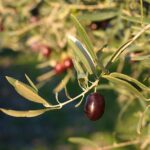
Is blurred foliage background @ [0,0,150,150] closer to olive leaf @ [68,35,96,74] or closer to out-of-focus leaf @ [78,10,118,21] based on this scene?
out-of-focus leaf @ [78,10,118,21]

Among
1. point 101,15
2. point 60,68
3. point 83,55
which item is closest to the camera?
point 83,55

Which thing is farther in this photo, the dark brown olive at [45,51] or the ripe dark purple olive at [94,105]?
the dark brown olive at [45,51]

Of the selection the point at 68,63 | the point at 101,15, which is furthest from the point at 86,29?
the point at 68,63

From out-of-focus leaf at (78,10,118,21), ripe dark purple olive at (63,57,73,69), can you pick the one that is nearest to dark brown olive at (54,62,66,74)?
ripe dark purple olive at (63,57,73,69)

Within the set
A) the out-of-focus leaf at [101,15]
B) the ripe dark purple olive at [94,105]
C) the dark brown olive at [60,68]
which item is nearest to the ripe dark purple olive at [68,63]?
the dark brown olive at [60,68]

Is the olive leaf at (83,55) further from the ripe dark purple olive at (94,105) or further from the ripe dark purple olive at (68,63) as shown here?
the ripe dark purple olive at (68,63)

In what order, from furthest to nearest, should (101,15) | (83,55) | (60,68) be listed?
(60,68) → (101,15) → (83,55)

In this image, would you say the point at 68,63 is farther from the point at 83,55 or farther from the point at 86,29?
the point at 83,55

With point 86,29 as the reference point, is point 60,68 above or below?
below

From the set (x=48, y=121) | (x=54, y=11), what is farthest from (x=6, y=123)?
(x=54, y=11)

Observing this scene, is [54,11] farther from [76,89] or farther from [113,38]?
[76,89]

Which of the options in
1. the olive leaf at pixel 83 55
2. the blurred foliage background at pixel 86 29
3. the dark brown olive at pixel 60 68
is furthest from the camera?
the dark brown olive at pixel 60 68
